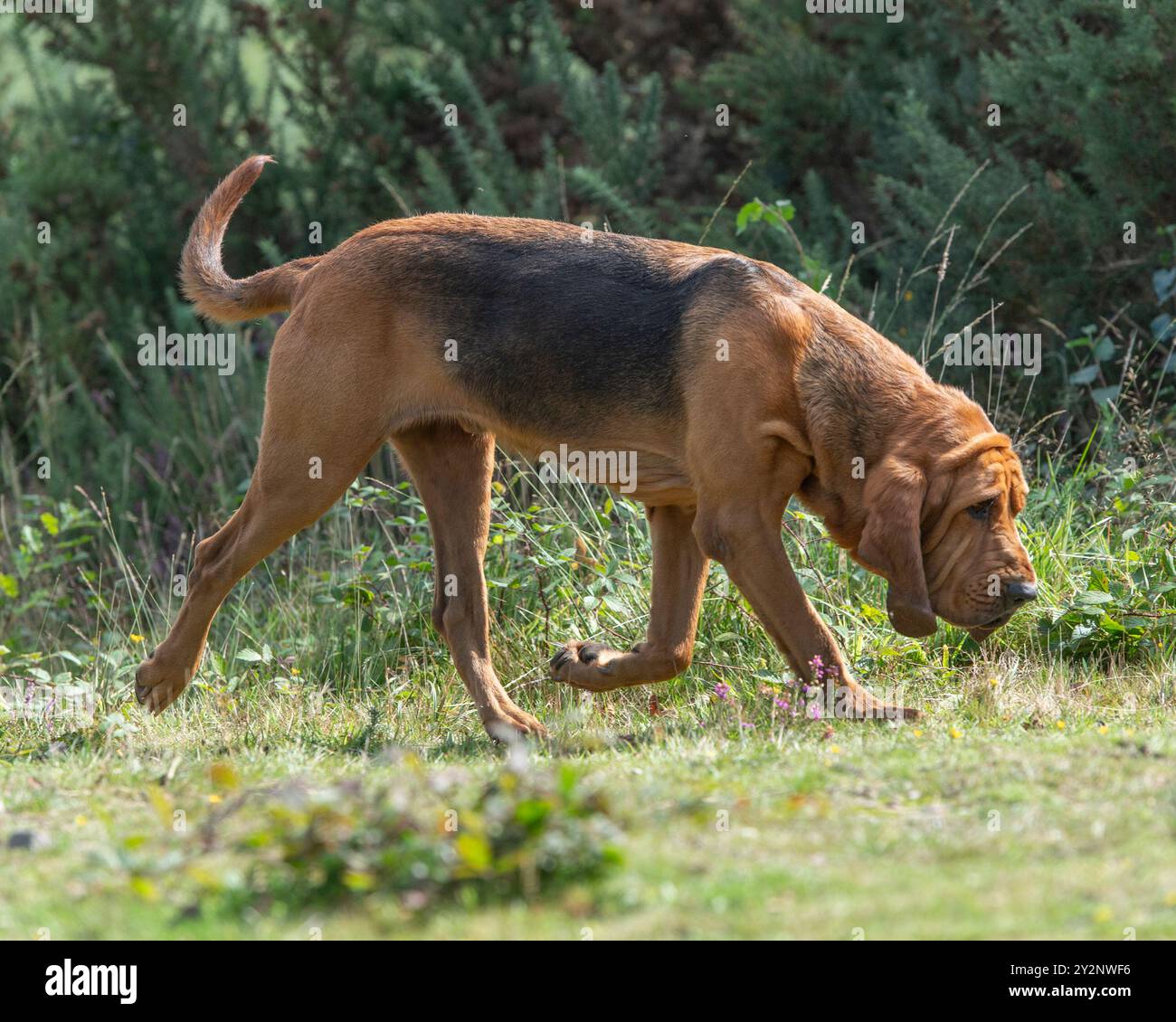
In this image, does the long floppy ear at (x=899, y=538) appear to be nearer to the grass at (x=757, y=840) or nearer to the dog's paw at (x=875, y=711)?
the dog's paw at (x=875, y=711)

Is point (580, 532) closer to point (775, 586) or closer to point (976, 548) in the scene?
point (775, 586)

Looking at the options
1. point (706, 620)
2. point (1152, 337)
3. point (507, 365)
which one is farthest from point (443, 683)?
point (1152, 337)

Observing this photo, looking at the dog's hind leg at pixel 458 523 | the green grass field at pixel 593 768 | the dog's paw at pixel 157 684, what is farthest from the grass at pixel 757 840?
the dog's hind leg at pixel 458 523

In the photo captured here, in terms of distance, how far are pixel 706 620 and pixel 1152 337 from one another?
3.79m

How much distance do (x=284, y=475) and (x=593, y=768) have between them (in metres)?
2.00

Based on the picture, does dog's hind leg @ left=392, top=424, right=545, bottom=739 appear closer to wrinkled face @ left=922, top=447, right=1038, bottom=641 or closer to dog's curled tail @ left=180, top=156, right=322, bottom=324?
dog's curled tail @ left=180, top=156, right=322, bottom=324

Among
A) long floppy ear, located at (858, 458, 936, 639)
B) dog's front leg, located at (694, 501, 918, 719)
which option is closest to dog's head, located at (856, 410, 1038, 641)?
long floppy ear, located at (858, 458, 936, 639)

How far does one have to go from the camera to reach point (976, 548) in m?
5.82

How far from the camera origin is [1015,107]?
10195mm

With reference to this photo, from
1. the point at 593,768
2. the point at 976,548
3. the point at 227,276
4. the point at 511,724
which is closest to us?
the point at 593,768

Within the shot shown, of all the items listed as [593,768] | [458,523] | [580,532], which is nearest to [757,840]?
[593,768]

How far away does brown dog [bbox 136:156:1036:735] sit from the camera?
585 cm

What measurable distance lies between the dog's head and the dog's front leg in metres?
0.28
